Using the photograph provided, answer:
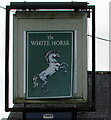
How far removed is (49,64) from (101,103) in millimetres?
14296

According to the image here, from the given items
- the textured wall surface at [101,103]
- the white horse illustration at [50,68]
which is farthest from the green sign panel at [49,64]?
the textured wall surface at [101,103]

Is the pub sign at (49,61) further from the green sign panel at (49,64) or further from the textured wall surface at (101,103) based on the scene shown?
the textured wall surface at (101,103)

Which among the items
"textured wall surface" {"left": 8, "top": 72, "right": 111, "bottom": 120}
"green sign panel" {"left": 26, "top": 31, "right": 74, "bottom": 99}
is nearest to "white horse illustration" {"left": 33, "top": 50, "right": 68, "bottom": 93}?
"green sign panel" {"left": 26, "top": 31, "right": 74, "bottom": 99}

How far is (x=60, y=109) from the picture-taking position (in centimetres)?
875

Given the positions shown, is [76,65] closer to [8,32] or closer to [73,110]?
[73,110]

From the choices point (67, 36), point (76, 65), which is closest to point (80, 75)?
point (76, 65)

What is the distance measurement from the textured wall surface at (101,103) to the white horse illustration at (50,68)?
12503mm

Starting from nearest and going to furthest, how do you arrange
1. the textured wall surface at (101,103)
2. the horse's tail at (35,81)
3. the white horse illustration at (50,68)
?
the white horse illustration at (50,68) < the horse's tail at (35,81) < the textured wall surface at (101,103)

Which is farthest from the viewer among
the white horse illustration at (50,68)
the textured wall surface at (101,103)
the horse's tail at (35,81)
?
the textured wall surface at (101,103)

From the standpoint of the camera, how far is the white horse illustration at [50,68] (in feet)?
29.4

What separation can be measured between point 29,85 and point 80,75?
1.03 metres

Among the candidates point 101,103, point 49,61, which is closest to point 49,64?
point 49,61

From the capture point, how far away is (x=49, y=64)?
29.6 feet

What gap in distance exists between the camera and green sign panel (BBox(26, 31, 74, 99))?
8.99 meters
